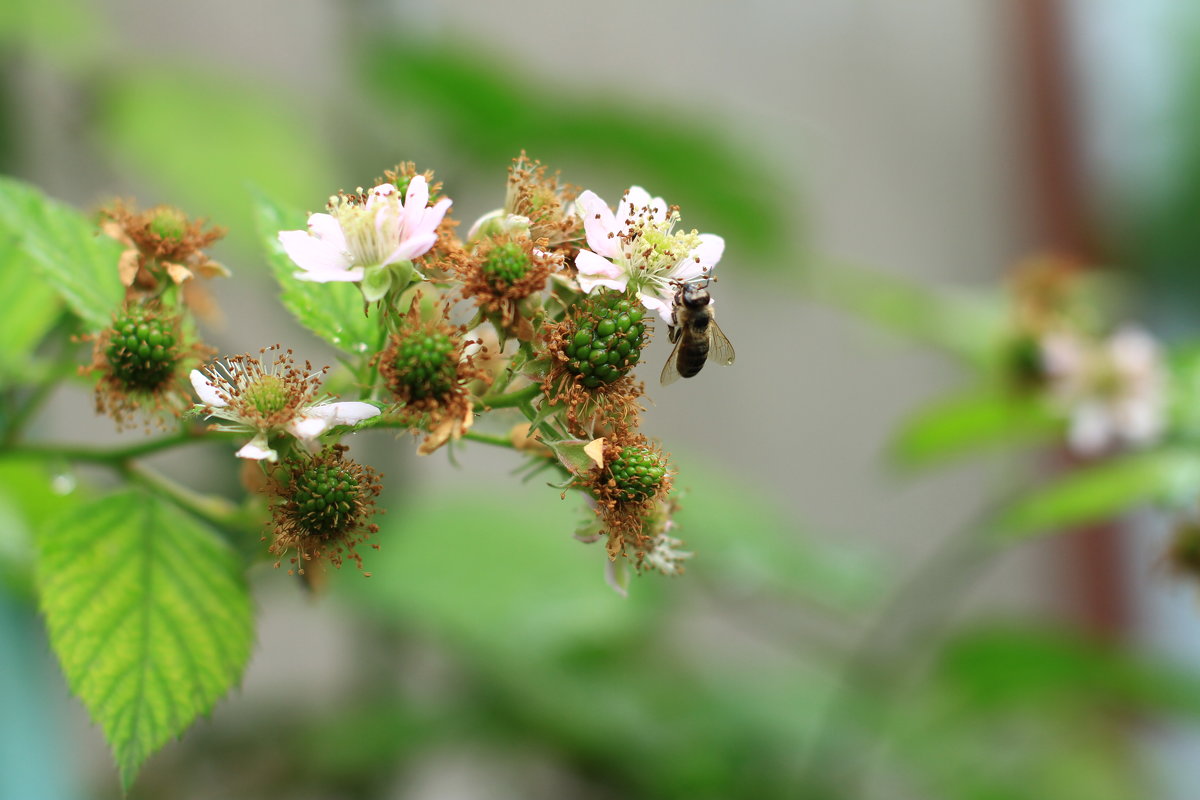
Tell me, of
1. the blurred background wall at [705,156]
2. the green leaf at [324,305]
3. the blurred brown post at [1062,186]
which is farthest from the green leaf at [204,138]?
the blurred brown post at [1062,186]

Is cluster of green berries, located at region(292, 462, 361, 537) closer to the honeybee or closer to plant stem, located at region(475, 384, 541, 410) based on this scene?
plant stem, located at region(475, 384, 541, 410)

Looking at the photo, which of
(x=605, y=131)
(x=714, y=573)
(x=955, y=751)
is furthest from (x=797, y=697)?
(x=605, y=131)

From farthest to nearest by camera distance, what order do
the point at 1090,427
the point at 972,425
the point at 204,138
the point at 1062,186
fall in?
the point at 1062,186 < the point at 204,138 < the point at 972,425 < the point at 1090,427

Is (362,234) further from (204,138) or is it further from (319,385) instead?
(204,138)

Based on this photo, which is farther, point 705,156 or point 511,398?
point 705,156

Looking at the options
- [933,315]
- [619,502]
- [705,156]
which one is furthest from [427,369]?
[705,156]
